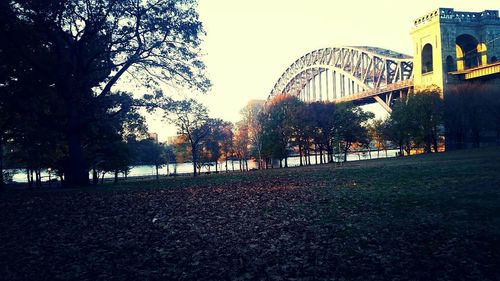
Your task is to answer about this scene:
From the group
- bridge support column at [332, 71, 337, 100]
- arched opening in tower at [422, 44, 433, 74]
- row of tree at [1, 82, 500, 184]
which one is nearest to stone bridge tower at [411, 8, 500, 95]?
arched opening in tower at [422, 44, 433, 74]

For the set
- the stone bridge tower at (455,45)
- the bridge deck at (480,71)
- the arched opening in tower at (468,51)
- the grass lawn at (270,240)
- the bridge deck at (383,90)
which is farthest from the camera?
the bridge deck at (383,90)

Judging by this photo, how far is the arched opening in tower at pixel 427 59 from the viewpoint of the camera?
6159 cm

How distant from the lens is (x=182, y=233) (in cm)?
812

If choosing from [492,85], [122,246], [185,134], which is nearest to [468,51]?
[492,85]

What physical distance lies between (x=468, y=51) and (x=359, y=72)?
28.3m

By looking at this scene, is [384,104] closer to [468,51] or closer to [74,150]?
[468,51]

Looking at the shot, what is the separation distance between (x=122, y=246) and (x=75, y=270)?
1.40 meters

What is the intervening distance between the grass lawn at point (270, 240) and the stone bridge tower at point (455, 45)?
5452 cm

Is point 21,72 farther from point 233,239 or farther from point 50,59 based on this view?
point 233,239

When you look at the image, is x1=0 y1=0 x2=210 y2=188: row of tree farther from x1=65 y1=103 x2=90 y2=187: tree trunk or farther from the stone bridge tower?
the stone bridge tower

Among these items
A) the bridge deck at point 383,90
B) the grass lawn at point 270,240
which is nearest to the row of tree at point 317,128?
the bridge deck at point 383,90

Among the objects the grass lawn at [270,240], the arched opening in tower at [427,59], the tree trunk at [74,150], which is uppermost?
the arched opening in tower at [427,59]

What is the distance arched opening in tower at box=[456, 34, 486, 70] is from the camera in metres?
59.2

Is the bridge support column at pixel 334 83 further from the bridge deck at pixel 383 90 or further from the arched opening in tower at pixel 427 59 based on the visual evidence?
the arched opening in tower at pixel 427 59
